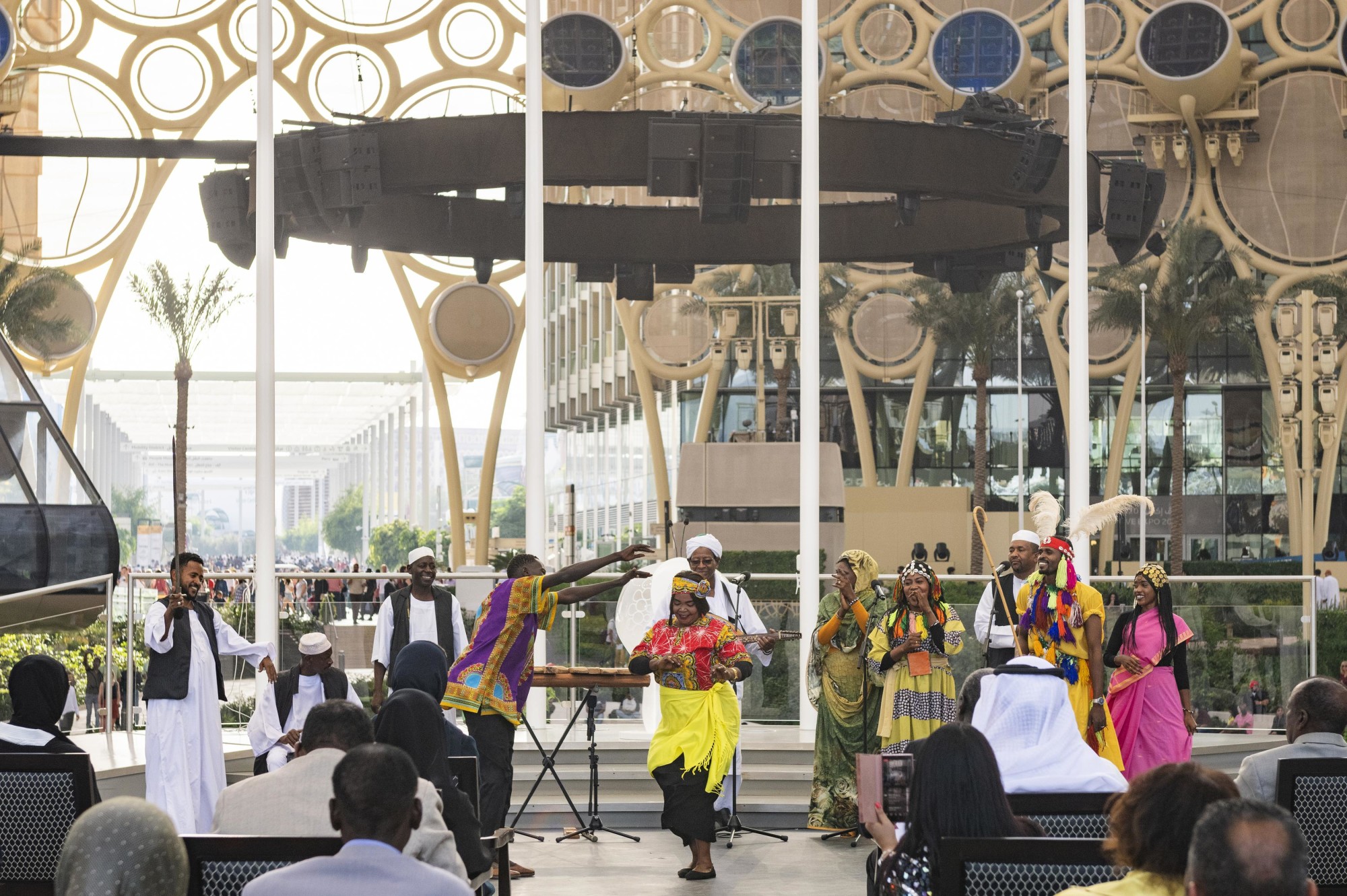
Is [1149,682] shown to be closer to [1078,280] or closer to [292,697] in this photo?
[1078,280]

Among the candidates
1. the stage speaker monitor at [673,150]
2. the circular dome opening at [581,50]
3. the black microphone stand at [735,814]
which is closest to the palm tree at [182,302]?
the circular dome opening at [581,50]

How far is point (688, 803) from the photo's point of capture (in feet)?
26.1

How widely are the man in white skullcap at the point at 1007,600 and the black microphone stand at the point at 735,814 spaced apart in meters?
1.36

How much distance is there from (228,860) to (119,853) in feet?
2.77

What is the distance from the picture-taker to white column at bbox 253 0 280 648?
10367mm

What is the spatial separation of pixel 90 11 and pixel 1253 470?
32988 millimetres

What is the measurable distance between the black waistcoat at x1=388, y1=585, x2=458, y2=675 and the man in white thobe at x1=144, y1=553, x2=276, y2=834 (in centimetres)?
81

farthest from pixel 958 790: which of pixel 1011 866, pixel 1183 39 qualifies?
pixel 1183 39

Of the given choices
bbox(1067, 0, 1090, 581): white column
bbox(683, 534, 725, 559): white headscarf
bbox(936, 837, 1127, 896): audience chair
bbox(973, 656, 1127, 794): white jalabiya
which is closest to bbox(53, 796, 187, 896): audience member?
bbox(936, 837, 1127, 896): audience chair

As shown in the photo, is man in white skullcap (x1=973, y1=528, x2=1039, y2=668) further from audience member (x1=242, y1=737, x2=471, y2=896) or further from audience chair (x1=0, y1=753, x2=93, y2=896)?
audience member (x1=242, y1=737, x2=471, y2=896)

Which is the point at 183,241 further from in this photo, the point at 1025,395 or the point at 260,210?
the point at 260,210

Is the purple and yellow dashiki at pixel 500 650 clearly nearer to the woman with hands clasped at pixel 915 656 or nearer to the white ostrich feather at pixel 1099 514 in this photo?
the woman with hands clasped at pixel 915 656

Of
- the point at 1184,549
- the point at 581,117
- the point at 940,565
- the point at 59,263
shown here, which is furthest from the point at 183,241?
the point at 581,117

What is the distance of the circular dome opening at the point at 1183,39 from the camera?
3650 cm
